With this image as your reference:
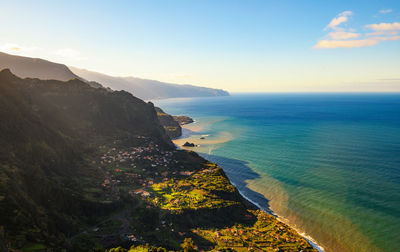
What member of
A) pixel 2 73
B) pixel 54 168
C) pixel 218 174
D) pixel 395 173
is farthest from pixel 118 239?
pixel 395 173

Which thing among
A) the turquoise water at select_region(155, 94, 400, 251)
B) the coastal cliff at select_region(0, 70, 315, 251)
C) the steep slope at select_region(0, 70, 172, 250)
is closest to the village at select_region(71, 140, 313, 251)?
the coastal cliff at select_region(0, 70, 315, 251)

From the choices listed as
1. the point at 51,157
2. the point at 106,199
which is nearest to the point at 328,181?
the point at 106,199

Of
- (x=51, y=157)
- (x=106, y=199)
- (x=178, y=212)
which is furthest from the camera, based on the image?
(x=51, y=157)

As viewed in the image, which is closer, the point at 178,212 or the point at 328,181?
the point at 178,212

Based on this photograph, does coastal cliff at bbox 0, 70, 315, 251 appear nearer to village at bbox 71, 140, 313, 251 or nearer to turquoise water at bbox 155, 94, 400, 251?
village at bbox 71, 140, 313, 251

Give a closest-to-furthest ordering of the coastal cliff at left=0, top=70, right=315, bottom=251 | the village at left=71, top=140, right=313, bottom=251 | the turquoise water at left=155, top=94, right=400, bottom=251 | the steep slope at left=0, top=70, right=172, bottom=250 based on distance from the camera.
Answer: the steep slope at left=0, top=70, right=172, bottom=250, the coastal cliff at left=0, top=70, right=315, bottom=251, the village at left=71, top=140, right=313, bottom=251, the turquoise water at left=155, top=94, right=400, bottom=251

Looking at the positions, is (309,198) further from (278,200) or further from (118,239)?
(118,239)

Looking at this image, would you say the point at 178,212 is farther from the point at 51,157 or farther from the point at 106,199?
the point at 51,157

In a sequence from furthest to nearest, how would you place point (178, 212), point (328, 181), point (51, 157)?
point (328, 181) → point (51, 157) → point (178, 212)
